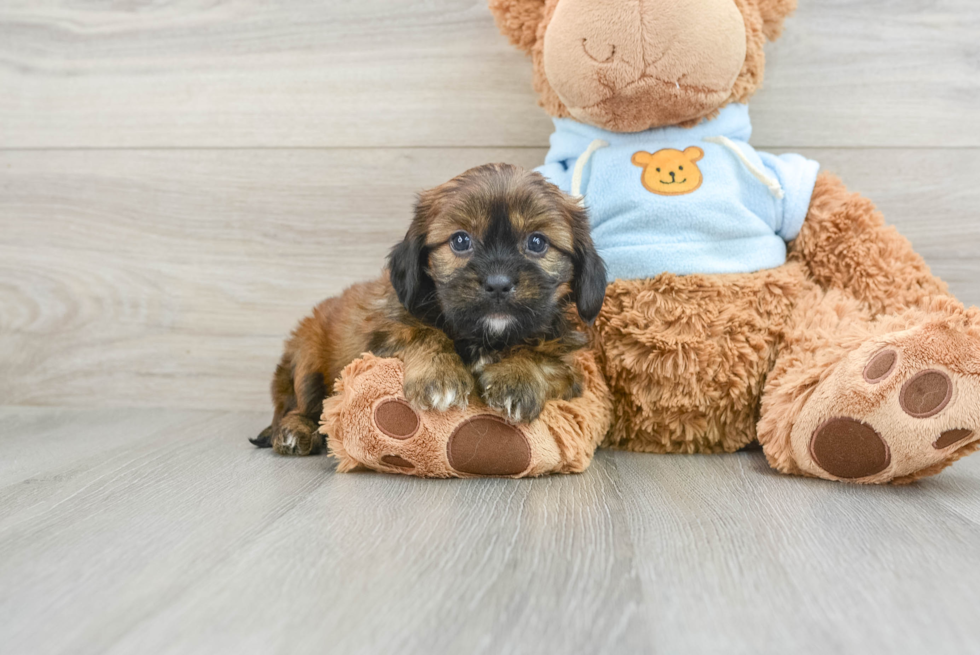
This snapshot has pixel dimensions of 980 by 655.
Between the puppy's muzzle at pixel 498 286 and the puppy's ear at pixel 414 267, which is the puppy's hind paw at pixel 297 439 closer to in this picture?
the puppy's ear at pixel 414 267

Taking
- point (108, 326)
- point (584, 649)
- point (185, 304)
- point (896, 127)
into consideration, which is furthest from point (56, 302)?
point (896, 127)

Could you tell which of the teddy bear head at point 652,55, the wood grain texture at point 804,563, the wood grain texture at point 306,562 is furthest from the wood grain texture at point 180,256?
the wood grain texture at point 804,563

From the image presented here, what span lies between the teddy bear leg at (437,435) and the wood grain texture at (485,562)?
0.04 m

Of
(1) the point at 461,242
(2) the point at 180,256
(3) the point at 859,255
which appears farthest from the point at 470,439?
(2) the point at 180,256

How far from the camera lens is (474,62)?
2.34 m

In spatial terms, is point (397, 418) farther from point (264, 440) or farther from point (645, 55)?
point (645, 55)

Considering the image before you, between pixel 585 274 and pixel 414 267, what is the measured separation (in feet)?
1.23

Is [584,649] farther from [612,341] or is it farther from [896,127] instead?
[896,127]

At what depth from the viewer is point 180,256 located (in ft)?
8.23

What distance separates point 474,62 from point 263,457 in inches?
53.2

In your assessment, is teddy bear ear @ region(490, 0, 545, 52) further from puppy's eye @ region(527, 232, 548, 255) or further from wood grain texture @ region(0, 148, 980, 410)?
puppy's eye @ region(527, 232, 548, 255)

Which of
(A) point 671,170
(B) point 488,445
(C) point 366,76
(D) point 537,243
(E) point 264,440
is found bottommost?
(E) point 264,440

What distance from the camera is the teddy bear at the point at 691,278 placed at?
1565 mm

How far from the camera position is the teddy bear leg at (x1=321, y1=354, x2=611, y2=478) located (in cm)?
154
